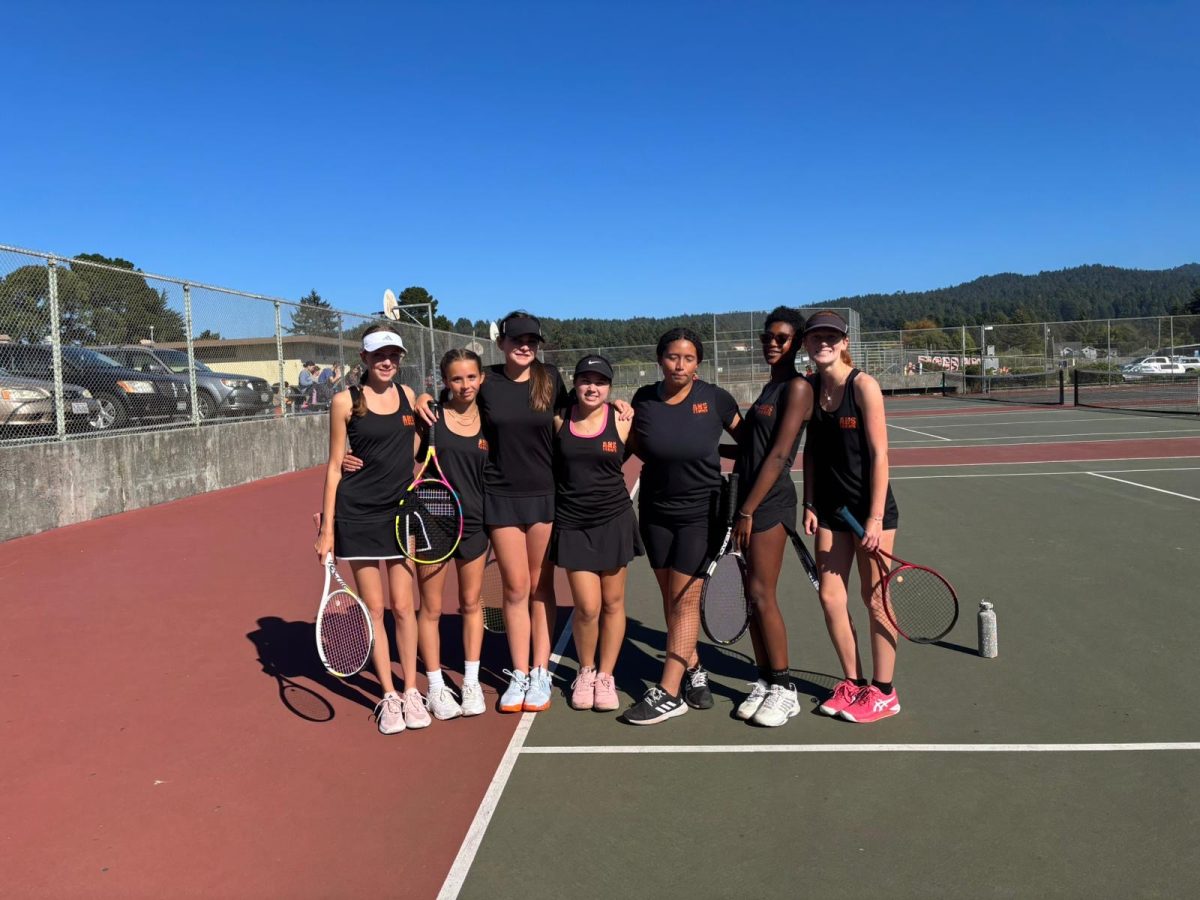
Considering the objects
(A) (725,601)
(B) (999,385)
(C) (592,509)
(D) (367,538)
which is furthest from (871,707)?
(B) (999,385)

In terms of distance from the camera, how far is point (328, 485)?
4.27 m

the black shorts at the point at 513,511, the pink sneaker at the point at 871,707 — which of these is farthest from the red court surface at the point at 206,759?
the pink sneaker at the point at 871,707

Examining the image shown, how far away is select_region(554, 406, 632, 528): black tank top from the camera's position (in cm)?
425

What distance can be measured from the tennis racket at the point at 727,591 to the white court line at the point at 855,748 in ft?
1.73

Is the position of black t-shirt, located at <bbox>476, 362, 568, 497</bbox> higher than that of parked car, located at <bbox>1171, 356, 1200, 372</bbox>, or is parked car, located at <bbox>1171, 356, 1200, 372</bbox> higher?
parked car, located at <bbox>1171, 356, 1200, 372</bbox>

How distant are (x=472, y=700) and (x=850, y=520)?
196 centimetres

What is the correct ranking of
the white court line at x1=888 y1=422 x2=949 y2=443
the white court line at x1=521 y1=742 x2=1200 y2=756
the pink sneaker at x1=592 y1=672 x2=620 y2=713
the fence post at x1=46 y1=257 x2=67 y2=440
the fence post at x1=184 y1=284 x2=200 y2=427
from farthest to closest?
the white court line at x1=888 y1=422 x2=949 y2=443
the fence post at x1=184 y1=284 x2=200 y2=427
the fence post at x1=46 y1=257 x2=67 y2=440
the pink sneaker at x1=592 y1=672 x2=620 y2=713
the white court line at x1=521 y1=742 x2=1200 y2=756

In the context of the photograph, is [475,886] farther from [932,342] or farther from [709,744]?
[932,342]

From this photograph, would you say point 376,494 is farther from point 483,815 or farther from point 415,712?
point 483,815

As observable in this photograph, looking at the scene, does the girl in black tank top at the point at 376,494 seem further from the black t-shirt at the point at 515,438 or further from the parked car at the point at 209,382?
the parked car at the point at 209,382

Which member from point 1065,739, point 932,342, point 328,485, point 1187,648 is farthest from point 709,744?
point 932,342

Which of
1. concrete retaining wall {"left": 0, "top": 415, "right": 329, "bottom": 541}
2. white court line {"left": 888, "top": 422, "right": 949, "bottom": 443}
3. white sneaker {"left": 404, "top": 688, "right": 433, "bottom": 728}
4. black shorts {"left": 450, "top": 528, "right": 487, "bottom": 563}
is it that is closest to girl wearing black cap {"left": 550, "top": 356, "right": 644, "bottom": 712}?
black shorts {"left": 450, "top": 528, "right": 487, "bottom": 563}

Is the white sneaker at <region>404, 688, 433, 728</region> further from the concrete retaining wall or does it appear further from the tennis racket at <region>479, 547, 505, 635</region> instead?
the concrete retaining wall

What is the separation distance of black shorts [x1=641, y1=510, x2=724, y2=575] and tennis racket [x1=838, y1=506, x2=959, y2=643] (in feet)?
2.00
